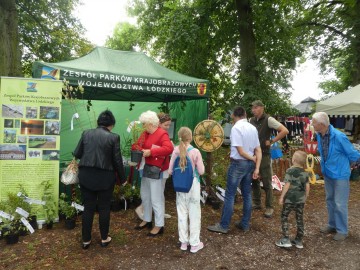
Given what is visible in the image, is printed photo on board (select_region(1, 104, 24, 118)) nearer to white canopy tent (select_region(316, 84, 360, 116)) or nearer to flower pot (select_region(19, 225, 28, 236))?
flower pot (select_region(19, 225, 28, 236))

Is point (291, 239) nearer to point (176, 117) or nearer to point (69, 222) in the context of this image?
point (69, 222)

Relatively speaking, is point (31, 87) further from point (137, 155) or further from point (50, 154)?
point (137, 155)

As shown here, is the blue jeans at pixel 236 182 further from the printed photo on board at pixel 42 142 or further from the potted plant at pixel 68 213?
the printed photo on board at pixel 42 142

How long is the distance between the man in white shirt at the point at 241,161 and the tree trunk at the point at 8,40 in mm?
5807

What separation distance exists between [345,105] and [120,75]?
21.5 ft

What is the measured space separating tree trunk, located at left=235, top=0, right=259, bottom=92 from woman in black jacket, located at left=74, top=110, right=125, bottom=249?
768cm

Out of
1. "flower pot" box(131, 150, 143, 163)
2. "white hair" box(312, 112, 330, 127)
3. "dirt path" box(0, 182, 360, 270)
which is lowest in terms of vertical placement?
"dirt path" box(0, 182, 360, 270)

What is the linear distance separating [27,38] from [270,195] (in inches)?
470

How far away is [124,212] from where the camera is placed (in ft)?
16.5

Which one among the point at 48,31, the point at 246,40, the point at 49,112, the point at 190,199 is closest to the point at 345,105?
the point at 246,40

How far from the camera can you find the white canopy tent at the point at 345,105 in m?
8.19

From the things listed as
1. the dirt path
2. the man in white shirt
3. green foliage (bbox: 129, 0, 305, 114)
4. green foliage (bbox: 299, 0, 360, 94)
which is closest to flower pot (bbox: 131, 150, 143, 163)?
the dirt path

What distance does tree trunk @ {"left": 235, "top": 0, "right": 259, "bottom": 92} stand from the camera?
10.4 meters

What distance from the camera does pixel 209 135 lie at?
4.98 metres
